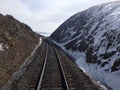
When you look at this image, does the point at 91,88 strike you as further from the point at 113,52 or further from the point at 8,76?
the point at 113,52

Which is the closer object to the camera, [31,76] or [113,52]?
[31,76]

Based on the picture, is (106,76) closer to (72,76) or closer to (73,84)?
(72,76)

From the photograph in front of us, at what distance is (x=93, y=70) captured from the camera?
2667cm

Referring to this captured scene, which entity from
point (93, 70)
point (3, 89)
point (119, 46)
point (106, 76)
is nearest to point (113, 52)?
point (119, 46)

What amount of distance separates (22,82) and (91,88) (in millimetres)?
4742

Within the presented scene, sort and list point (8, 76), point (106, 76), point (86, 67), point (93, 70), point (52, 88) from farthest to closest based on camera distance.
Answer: point (86, 67), point (93, 70), point (106, 76), point (8, 76), point (52, 88)

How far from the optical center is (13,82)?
18828mm

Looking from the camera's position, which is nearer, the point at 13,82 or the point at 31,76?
the point at 13,82

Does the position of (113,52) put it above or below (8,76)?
above

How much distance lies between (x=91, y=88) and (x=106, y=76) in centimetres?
580

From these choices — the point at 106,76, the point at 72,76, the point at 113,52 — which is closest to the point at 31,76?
the point at 72,76

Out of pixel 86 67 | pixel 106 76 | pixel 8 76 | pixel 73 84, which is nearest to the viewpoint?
pixel 73 84

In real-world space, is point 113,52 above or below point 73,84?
above

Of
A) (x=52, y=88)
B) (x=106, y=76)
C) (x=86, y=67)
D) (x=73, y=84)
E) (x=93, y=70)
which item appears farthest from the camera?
(x=86, y=67)
